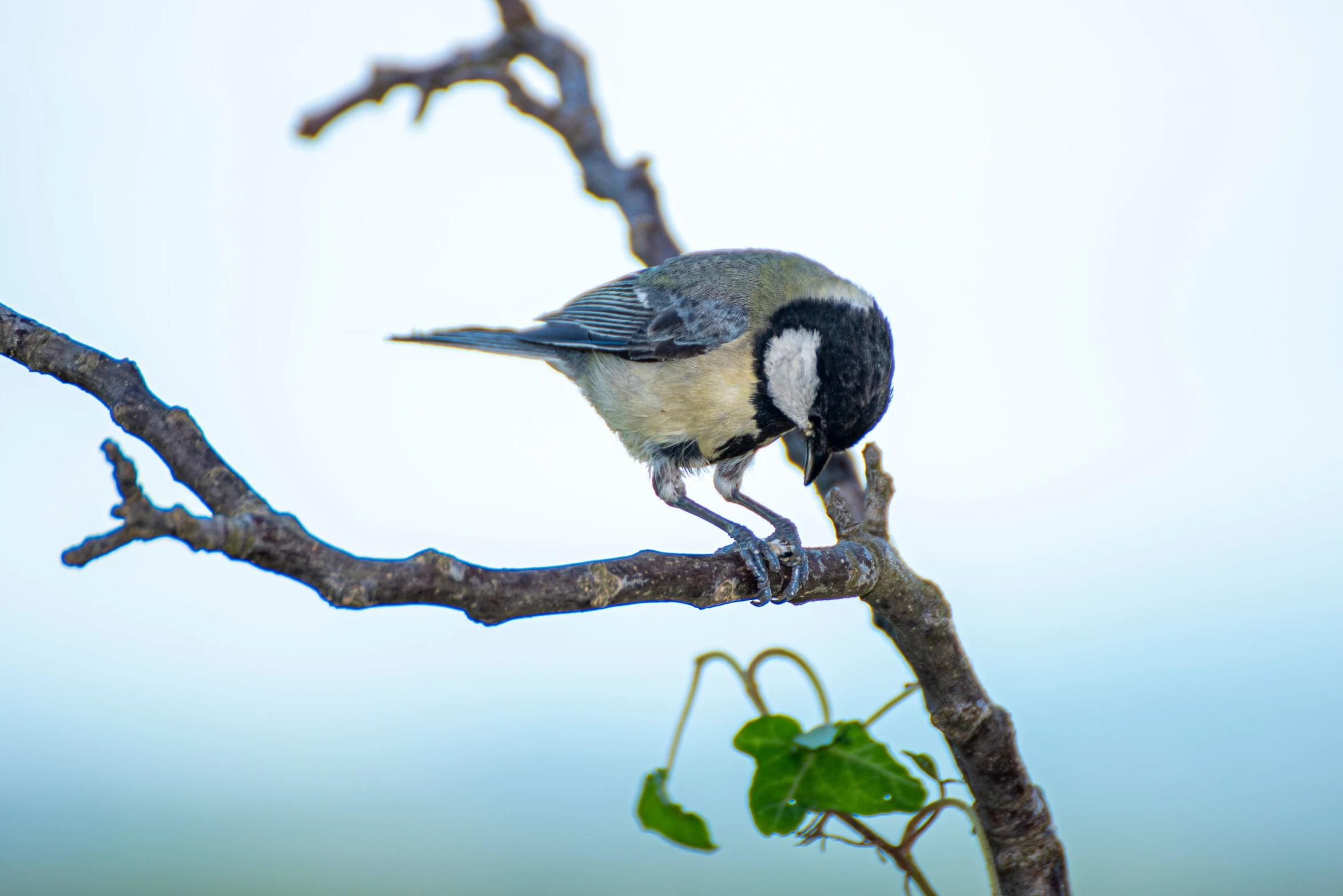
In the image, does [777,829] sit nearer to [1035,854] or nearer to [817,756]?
[817,756]

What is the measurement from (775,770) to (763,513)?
0.53m

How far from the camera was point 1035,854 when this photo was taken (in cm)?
109

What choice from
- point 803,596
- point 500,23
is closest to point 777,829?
point 803,596

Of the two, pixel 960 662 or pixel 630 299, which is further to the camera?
pixel 630 299

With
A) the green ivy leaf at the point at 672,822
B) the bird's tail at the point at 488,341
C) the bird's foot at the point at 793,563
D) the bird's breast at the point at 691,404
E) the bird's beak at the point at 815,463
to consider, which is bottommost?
the green ivy leaf at the point at 672,822

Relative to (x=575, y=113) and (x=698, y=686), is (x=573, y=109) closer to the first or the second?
(x=575, y=113)

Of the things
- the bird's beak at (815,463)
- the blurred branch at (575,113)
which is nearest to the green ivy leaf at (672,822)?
the bird's beak at (815,463)

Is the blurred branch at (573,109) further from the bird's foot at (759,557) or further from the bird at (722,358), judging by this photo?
the bird's foot at (759,557)

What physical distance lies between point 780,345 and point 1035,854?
2.57 feet

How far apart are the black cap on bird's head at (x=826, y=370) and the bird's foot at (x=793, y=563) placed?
17cm

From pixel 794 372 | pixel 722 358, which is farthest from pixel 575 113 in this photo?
pixel 794 372

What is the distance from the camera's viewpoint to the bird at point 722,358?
1346mm

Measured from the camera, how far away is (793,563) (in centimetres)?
111

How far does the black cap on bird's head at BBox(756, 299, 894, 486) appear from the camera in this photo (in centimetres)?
131
